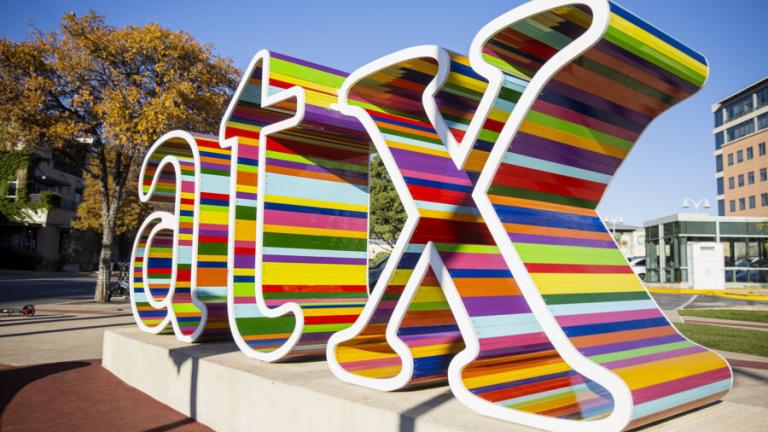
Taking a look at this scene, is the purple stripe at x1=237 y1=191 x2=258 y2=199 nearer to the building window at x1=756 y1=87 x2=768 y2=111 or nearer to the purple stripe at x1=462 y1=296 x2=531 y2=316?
the purple stripe at x1=462 y1=296 x2=531 y2=316

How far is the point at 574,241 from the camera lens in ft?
11.5

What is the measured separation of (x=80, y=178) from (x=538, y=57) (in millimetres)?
58350

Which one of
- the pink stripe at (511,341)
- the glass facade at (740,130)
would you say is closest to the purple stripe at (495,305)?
the pink stripe at (511,341)

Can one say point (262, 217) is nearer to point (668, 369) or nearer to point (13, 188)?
point (668, 369)

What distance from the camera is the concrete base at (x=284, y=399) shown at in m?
3.30

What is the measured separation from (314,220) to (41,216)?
46.6 m

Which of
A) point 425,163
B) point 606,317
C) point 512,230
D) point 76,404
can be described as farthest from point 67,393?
point 606,317

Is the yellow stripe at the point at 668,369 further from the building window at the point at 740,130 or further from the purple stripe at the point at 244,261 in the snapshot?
the building window at the point at 740,130

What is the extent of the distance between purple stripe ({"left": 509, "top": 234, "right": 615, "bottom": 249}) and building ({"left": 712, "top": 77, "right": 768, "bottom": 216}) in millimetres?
63870

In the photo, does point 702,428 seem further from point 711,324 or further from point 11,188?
point 11,188

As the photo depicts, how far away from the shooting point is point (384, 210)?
3806cm

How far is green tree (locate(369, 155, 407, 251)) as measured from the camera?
1491 inches

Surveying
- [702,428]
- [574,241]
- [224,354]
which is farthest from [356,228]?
[702,428]

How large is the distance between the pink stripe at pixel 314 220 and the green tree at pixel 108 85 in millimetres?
11880
